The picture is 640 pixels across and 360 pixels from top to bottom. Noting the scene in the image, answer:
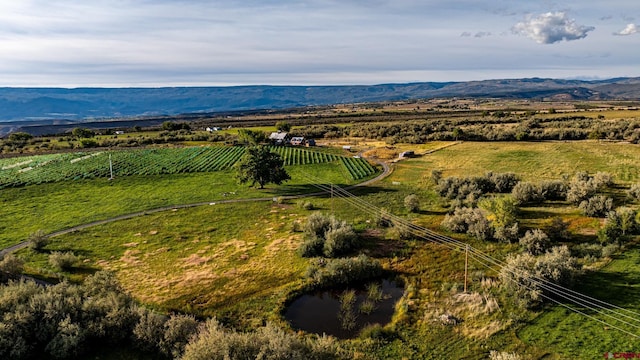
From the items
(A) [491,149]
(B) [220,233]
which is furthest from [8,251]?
(A) [491,149]

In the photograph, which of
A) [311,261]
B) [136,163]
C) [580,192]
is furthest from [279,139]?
[580,192]

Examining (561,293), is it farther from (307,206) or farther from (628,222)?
(307,206)

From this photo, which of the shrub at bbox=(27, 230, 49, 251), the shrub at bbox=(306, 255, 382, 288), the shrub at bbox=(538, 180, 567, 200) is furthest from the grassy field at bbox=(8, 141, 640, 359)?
the shrub at bbox=(538, 180, 567, 200)

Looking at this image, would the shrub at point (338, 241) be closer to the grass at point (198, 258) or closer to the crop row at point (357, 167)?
the grass at point (198, 258)

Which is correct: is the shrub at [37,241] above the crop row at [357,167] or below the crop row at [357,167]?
below

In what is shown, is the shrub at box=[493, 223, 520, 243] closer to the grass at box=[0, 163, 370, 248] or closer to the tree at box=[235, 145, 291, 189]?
the grass at box=[0, 163, 370, 248]

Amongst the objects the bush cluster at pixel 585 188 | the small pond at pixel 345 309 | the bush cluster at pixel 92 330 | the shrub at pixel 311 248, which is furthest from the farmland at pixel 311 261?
the bush cluster at pixel 92 330

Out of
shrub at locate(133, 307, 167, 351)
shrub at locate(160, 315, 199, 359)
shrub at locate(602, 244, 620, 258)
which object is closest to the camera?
shrub at locate(160, 315, 199, 359)
